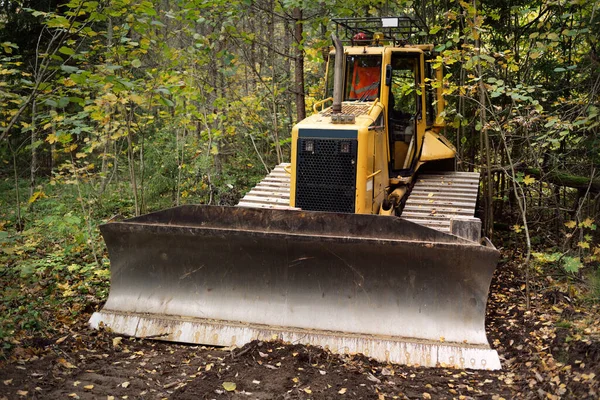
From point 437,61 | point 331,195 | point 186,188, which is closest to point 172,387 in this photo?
point 331,195

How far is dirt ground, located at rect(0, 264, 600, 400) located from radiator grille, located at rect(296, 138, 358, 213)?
1.62 metres

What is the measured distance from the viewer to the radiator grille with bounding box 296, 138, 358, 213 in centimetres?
556

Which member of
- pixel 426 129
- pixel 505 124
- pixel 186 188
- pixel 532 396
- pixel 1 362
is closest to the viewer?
pixel 532 396

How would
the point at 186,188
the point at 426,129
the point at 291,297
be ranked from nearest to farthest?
1. the point at 291,297
2. the point at 426,129
3. the point at 186,188

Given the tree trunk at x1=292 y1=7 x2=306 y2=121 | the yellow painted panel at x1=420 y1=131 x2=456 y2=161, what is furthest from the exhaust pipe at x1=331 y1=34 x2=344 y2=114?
the tree trunk at x1=292 y1=7 x2=306 y2=121

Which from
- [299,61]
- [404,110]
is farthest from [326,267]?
[299,61]

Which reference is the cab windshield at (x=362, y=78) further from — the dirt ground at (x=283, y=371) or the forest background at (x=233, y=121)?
the dirt ground at (x=283, y=371)

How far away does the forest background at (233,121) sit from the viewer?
5578mm

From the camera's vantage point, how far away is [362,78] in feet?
21.0

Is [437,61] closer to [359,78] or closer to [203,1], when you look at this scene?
[359,78]

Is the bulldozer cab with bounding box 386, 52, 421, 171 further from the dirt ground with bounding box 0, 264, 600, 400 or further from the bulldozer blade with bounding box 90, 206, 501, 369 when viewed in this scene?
the dirt ground with bounding box 0, 264, 600, 400

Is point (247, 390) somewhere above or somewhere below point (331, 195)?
below

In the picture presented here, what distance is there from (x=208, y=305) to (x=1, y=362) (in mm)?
1751

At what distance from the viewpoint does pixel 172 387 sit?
158 inches
